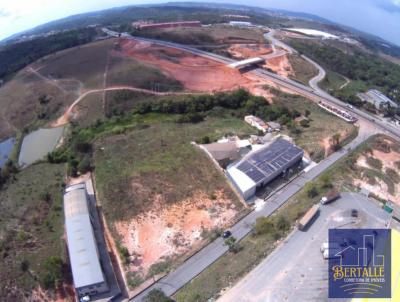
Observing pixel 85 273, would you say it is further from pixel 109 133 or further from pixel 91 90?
pixel 91 90

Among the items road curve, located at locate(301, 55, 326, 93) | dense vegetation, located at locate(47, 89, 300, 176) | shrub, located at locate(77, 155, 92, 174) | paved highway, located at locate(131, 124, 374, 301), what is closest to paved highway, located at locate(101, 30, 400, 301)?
paved highway, located at locate(131, 124, 374, 301)

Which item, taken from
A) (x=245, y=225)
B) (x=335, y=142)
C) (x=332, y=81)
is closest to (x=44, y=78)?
(x=245, y=225)

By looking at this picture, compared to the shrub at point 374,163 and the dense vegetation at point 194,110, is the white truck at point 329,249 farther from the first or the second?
the dense vegetation at point 194,110

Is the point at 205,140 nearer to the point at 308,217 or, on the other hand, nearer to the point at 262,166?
the point at 262,166

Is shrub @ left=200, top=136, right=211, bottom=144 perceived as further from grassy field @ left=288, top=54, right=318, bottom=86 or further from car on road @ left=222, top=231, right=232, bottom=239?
grassy field @ left=288, top=54, right=318, bottom=86

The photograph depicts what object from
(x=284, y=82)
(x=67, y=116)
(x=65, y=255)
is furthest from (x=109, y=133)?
(x=284, y=82)
